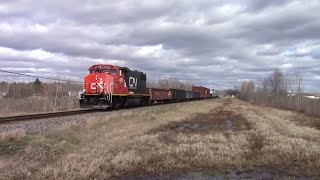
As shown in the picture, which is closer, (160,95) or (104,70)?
(104,70)

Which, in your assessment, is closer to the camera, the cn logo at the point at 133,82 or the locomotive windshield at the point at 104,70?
the locomotive windshield at the point at 104,70

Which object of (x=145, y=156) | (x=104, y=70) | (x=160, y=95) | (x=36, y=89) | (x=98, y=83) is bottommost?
(x=145, y=156)

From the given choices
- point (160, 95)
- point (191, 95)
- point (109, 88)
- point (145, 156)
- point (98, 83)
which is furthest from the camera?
point (191, 95)

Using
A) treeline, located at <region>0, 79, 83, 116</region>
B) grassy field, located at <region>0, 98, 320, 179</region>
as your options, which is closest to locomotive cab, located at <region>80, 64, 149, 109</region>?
treeline, located at <region>0, 79, 83, 116</region>

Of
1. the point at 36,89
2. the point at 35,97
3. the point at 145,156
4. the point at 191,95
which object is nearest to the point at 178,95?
the point at 191,95

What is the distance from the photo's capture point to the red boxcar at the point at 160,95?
47.5 meters

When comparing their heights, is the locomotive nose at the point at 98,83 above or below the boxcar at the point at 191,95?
above

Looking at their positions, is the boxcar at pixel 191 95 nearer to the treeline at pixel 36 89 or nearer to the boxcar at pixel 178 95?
the boxcar at pixel 178 95

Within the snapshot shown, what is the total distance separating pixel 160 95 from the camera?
52500mm

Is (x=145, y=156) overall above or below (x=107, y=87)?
below

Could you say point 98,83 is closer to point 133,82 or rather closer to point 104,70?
point 104,70

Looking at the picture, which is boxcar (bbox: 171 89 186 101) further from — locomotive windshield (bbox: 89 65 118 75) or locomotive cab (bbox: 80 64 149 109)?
locomotive windshield (bbox: 89 65 118 75)

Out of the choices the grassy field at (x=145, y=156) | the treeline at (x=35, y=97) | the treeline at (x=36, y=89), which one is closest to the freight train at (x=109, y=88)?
the treeline at (x=35, y=97)

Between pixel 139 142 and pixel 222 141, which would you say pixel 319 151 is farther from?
pixel 139 142
